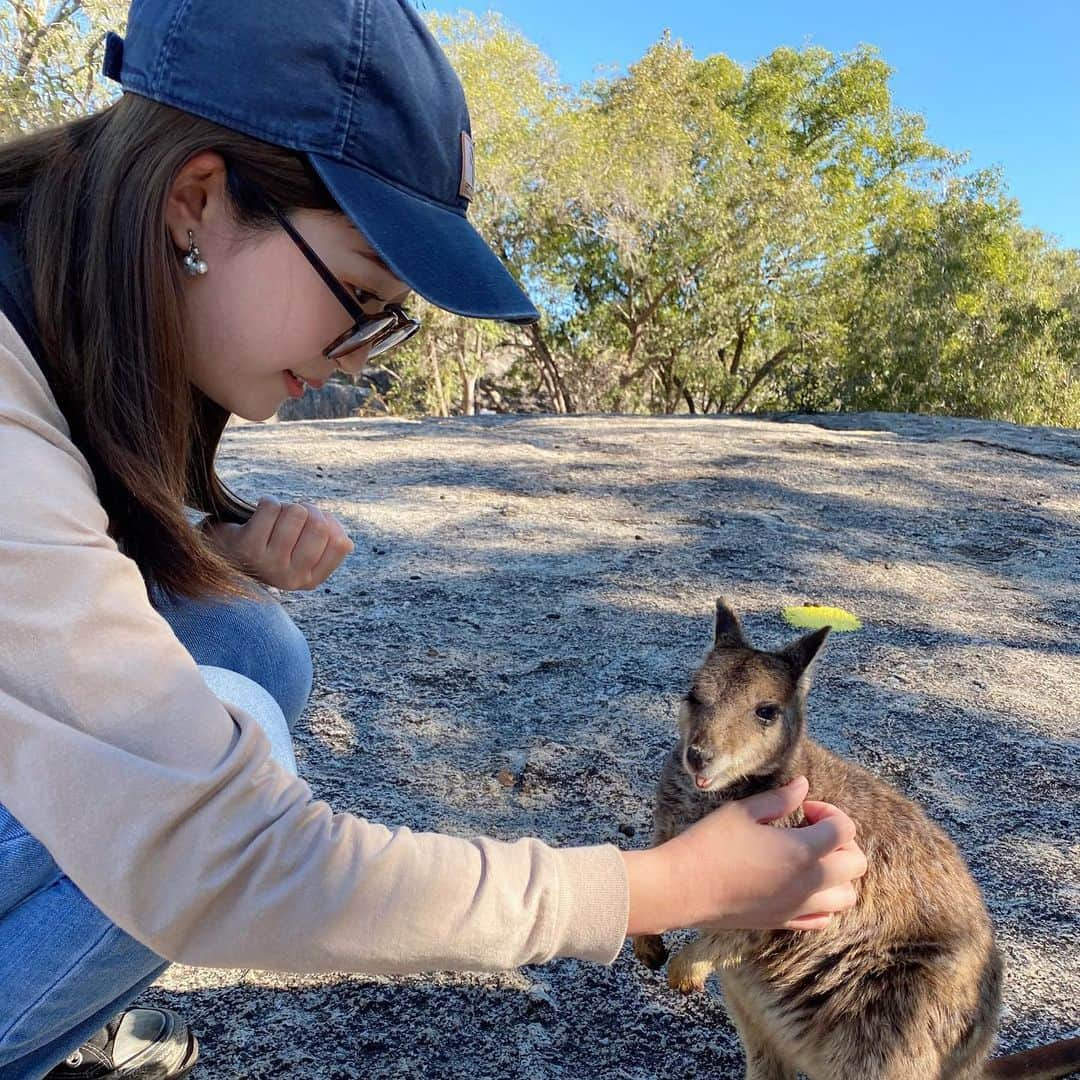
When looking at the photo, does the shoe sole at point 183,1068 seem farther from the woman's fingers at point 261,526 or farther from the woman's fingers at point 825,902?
the woman's fingers at point 825,902

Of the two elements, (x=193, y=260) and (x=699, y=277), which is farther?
(x=699, y=277)

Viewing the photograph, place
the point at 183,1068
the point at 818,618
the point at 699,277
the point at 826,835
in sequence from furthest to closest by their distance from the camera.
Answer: the point at 699,277 → the point at 818,618 → the point at 183,1068 → the point at 826,835

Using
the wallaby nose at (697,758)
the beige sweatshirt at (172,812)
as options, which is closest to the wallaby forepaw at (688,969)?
the wallaby nose at (697,758)

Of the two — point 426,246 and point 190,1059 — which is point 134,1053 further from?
point 426,246

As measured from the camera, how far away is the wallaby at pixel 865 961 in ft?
4.04

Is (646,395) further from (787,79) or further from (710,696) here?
(710,696)

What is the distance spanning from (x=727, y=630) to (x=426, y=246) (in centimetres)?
94

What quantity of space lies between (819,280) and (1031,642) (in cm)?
1099

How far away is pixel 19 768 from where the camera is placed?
669mm

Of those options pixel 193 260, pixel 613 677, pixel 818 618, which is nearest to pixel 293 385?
pixel 193 260

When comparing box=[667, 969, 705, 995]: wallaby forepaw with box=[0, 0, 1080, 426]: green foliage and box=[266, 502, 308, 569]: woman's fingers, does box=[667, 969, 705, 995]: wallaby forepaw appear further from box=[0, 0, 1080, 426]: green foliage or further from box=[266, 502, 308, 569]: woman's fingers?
box=[0, 0, 1080, 426]: green foliage

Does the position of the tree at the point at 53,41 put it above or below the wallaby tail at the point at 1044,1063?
above

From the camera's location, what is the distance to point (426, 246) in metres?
0.91

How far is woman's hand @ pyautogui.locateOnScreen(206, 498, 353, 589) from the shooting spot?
4.55 ft
